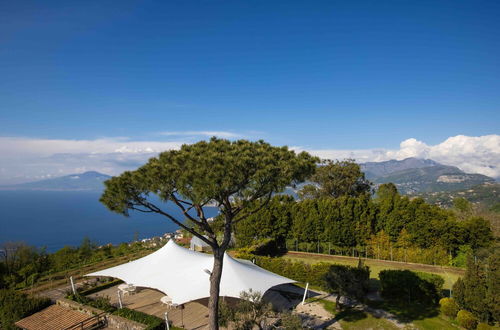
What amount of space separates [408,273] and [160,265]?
11.6 m

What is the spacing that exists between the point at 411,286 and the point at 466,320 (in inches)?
108

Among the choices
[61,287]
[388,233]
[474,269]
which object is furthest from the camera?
[388,233]

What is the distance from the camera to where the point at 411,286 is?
12578 mm

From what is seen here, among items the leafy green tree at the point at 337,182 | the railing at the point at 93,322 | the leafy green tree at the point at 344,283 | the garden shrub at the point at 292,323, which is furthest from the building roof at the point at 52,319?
the leafy green tree at the point at 337,182

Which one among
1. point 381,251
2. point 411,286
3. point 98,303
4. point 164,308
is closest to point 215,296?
point 164,308

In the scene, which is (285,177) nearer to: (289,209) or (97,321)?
(97,321)

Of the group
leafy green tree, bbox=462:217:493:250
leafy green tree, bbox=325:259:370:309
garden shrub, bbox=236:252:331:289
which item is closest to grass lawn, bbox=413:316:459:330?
leafy green tree, bbox=325:259:370:309

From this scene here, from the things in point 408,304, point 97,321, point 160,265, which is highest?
point 160,265

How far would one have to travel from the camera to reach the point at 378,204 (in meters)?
21.0

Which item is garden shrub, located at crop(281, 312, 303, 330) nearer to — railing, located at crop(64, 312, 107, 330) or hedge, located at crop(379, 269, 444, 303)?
railing, located at crop(64, 312, 107, 330)

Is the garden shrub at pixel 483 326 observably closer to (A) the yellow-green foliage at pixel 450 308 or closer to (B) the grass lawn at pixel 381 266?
(A) the yellow-green foliage at pixel 450 308

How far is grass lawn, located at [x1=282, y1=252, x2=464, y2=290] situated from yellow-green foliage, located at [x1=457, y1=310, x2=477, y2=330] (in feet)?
14.3

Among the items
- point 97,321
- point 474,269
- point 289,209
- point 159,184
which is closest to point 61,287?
point 97,321

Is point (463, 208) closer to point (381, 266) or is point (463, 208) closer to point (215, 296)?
point (381, 266)
